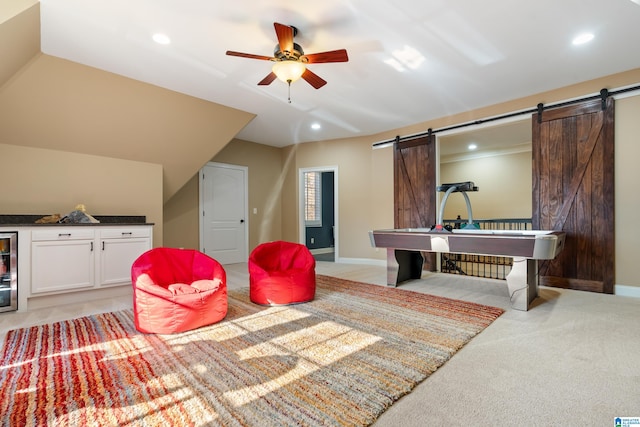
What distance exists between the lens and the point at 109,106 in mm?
3682

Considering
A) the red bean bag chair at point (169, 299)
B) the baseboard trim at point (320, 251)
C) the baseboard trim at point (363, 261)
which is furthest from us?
the baseboard trim at point (320, 251)

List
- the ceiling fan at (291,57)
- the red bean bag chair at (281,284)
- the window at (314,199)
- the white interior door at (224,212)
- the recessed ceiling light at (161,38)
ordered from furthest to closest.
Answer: the window at (314,199)
the white interior door at (224,212)
the red bean bag chair at (281,284)
the recessed ceiling light at (161,38)
the ceiling fan at (291,57)

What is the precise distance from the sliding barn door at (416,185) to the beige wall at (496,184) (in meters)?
3.67

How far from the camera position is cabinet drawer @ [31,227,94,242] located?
3.18 metres

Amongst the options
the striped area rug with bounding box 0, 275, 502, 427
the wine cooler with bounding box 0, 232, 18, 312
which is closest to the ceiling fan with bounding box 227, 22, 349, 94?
the striped area rug with bounding box 0, 275, 502, 427

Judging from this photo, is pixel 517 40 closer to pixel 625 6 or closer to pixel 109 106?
pixel 625 6

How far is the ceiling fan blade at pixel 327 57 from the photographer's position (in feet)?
8.50

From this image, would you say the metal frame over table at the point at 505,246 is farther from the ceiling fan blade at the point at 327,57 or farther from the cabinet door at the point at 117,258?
the cabinet door at the point at 117,258

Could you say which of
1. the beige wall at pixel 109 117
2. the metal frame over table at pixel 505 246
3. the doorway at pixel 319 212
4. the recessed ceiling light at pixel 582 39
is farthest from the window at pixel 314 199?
the recessed ceiling light at pixel 582 39

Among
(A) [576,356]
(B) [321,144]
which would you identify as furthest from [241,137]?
(A) [576,356]

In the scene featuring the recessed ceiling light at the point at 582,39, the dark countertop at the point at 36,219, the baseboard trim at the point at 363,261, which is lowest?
the baseboard trim at the point at 363,261

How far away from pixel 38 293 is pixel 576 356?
4.75 m

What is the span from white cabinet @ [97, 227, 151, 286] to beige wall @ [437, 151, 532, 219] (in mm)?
7531

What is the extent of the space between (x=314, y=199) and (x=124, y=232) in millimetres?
5339
